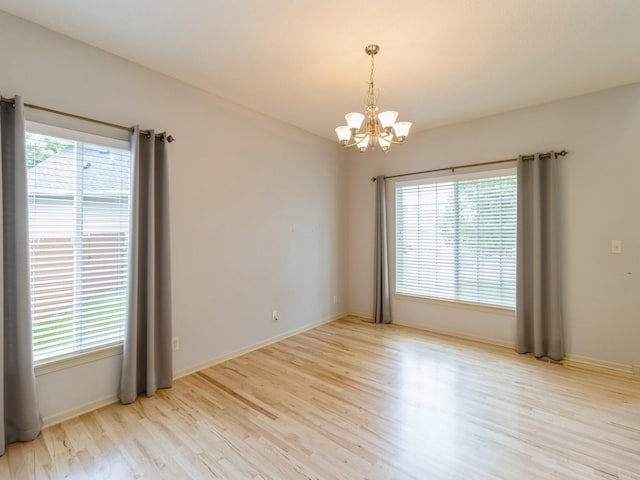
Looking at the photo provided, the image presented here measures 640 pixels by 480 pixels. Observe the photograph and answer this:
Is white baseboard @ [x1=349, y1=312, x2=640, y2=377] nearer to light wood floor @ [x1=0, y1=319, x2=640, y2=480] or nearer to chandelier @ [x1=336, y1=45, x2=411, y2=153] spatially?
→ light wood floor @ [x1=0, y1=319, x2=640, y2=480]

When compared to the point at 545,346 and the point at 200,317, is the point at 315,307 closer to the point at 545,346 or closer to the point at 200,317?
the point at 200,317

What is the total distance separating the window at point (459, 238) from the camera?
3740mm

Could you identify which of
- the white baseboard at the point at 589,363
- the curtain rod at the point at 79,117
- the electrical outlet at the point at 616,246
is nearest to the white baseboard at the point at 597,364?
the white baseboard at the point at 589,363

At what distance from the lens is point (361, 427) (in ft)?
7.11

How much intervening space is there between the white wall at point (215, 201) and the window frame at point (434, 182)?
2.89 feet

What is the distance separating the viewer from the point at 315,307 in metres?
4.55

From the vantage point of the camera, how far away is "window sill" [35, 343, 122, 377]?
2.18 metres

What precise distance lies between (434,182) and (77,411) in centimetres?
449

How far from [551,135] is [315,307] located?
3.61 m

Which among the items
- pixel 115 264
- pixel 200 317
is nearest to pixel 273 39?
pixel 115 264

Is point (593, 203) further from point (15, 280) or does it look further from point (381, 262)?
point (15, 280)

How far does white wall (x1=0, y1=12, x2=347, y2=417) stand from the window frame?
0.88 metres

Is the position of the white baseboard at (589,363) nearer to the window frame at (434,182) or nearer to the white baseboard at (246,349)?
the window frame at (434,182)

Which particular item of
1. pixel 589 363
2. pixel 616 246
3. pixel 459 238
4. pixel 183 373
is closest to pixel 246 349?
pixel 183 373
